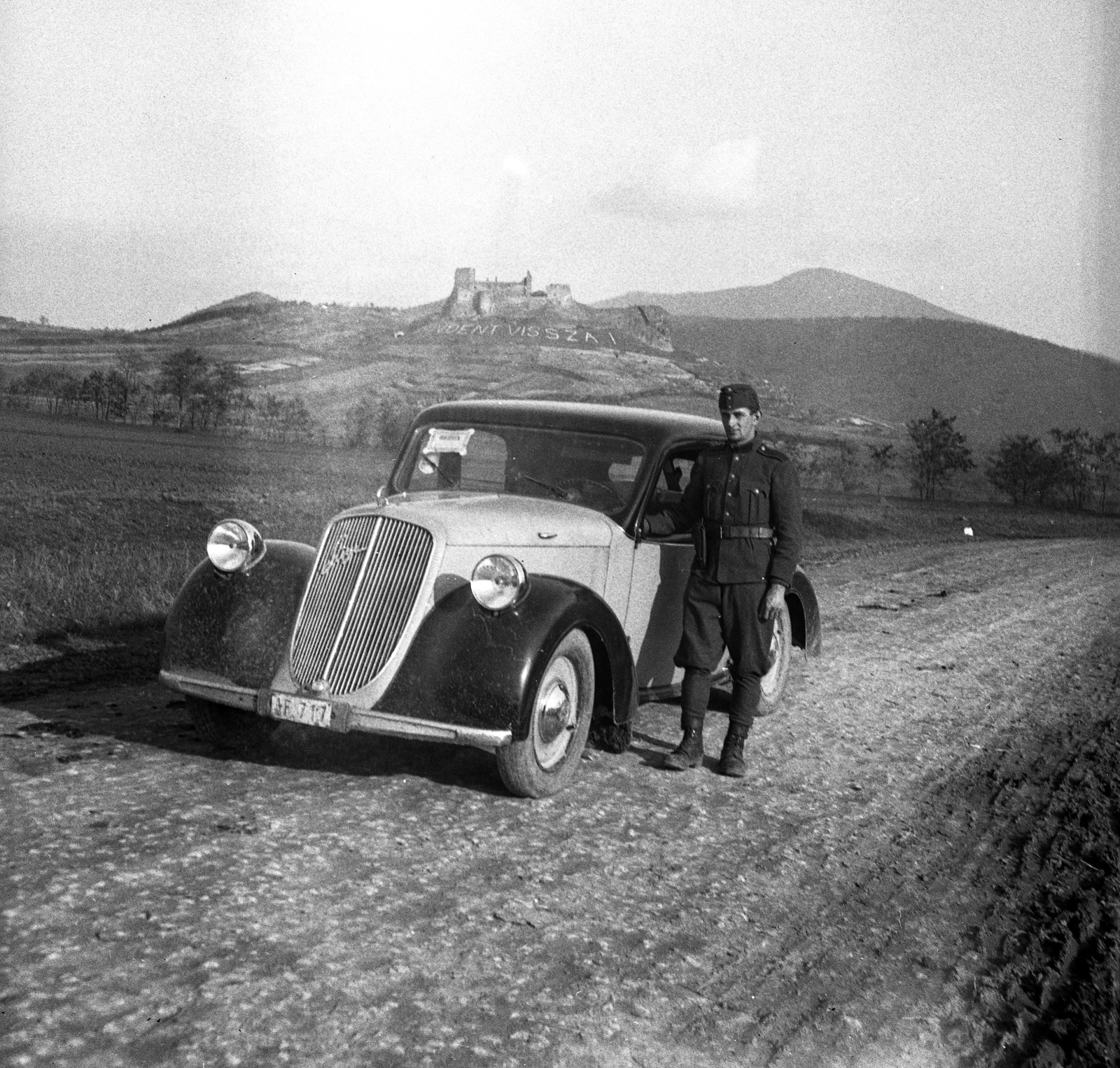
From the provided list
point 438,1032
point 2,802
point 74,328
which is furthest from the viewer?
point 74,328

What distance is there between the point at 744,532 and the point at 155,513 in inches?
603

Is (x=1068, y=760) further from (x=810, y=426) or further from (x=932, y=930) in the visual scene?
(x=810, y=426)

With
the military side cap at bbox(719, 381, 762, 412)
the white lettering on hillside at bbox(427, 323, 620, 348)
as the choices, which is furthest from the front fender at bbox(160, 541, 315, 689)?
the white lettering on hillside at bbox(427, 323, 620, 348)

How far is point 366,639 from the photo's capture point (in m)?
5.25

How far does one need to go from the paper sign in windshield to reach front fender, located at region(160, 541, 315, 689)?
1.13 meters

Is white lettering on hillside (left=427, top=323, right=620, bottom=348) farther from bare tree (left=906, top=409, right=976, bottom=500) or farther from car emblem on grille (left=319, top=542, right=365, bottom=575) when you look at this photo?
car emblem on grille (left=319, top=542, right=365, bottom=575)

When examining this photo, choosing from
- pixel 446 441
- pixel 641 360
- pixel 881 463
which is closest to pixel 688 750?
pixel 446 441

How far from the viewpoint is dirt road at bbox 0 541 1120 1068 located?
10.3 ft

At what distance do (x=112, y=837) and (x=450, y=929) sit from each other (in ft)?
4.59

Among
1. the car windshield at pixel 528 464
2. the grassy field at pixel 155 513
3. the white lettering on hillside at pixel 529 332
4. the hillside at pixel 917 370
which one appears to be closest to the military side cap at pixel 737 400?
the car windshield at pixel 528 464

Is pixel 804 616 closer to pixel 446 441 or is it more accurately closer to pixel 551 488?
pixel 551 488

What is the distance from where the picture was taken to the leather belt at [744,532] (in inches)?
234

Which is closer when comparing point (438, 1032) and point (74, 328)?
point (438, 1032)

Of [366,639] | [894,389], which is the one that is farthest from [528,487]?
[894,389]
